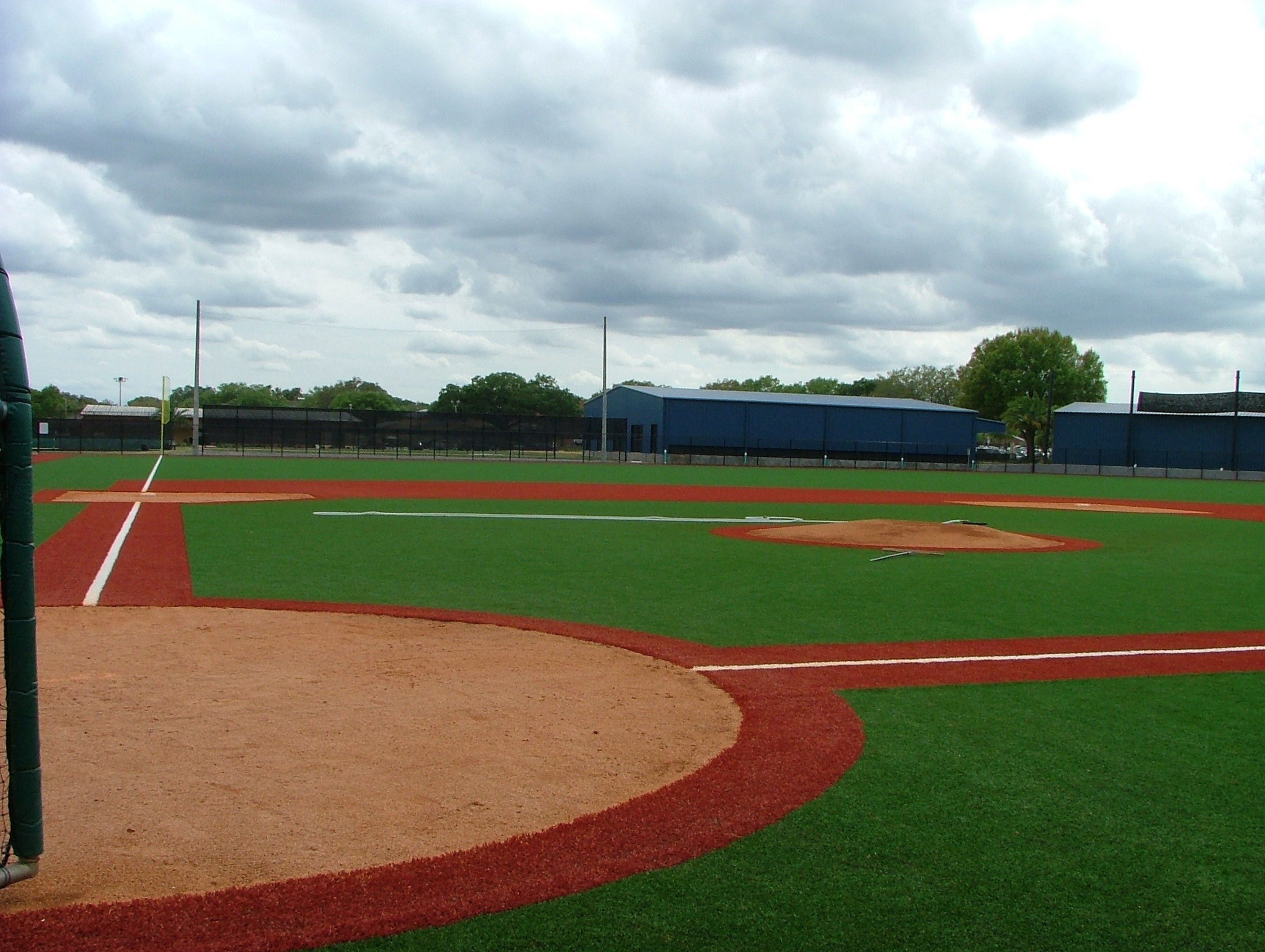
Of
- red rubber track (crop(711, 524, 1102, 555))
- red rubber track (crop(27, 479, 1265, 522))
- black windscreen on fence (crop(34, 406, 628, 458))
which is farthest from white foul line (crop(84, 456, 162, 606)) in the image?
black windscreen on fence (crop(34, 406, 628, 458))

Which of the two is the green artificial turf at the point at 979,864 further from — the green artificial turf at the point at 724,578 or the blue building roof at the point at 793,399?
the blue building roof at the point at 793,399

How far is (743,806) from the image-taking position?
5324 millimetres

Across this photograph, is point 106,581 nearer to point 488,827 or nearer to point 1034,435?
point 488,827

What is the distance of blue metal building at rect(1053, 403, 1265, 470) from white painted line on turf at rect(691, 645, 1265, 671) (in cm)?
6947

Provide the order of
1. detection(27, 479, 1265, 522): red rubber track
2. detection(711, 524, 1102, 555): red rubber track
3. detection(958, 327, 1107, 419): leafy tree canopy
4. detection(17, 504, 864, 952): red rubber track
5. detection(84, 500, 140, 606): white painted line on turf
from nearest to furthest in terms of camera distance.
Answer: detection(17, 504, 864, 952): red rubber track < detection(84, 500, 140, 606): white painted line on turf < detection(711, 524, 1102, 555): red rubber track < detection(27, 479, 1265, 522): red rubber track < detection(958, 327, 1107, 419): leafy tree canopy

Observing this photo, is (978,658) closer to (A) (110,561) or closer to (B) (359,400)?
(A) (110,561)

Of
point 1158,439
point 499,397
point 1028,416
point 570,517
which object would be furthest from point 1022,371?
point 570,517

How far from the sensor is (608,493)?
34.4 metres

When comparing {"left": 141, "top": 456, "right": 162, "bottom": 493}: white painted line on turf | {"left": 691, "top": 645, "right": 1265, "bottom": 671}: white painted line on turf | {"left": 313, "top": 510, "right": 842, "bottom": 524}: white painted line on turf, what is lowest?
{"left": 141, "top": 456, "right": 162, "bottom": 493}: white painted line on turf

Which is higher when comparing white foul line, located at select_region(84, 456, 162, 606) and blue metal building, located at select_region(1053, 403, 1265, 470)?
blue metal building, located at select_region(1053, 403, 1265, 470)

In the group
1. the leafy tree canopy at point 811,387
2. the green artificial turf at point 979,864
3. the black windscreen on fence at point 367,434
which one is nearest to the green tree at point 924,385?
the leafy tree canopy at point 811,387

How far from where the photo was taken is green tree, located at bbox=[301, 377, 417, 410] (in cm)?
12719

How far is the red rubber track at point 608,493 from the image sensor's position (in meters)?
30.9

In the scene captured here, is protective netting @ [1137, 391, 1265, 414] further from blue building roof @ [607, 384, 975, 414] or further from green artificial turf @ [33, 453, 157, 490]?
green artificial turf @ [33, 453, 157, 490]
